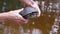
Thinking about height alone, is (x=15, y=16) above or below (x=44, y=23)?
above

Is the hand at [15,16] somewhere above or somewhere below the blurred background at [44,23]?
above

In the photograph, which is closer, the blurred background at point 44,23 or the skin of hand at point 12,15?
the skin of hand at point 12,15

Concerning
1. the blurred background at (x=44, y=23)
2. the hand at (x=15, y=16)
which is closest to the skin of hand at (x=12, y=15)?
the hand at (x=15, y=16)

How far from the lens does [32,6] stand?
88 cm

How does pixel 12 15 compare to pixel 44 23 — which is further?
pixel 44 23

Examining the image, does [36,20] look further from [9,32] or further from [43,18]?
[9,32]

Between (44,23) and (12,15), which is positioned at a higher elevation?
(12,15)

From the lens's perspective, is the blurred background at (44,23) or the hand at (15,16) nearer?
the hand at (15,16)

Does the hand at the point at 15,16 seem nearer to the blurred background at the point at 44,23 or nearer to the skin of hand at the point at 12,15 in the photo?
the skin of hand at the point at 12,15

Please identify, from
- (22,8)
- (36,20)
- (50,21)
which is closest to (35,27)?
(36,20)

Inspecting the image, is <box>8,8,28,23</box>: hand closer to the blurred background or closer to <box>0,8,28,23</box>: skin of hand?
<box>0,8,28,23</box>: skin of hand

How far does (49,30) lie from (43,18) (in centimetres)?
16

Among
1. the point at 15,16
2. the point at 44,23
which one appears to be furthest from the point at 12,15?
the point at 44,23

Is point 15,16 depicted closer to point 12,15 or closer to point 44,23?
point 12,15
